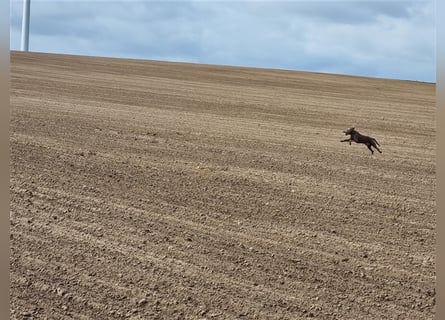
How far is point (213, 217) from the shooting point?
4320mm

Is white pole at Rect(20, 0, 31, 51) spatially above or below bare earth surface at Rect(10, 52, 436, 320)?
above

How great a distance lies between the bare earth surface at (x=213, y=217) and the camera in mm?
3299

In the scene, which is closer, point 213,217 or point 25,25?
point 213,217

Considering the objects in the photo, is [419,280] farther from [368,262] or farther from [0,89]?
[0,89]

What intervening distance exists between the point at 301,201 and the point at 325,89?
8848mm

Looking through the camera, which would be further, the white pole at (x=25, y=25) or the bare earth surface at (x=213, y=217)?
the white pole at (x=25, y=25)

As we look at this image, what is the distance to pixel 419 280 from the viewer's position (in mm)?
3654

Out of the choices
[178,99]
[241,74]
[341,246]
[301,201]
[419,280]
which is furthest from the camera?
[241,74]

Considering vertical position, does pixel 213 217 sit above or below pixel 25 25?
below

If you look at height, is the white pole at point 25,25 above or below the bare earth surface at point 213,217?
above

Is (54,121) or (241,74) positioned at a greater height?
(241,74)

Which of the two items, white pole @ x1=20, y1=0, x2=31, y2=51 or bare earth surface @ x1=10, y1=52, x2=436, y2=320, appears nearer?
bare earth surface @ x1=10, y1=52, x2=436, y2=320

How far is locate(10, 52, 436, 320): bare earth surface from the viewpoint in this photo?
3.30m

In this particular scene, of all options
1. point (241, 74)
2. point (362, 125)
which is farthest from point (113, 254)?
point (241, 74)
